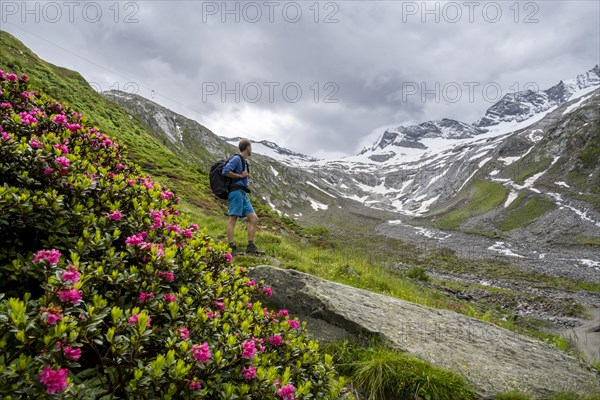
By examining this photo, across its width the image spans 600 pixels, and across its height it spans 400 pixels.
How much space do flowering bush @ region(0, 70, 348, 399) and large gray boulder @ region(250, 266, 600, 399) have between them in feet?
5.96

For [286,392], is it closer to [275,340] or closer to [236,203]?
[275,340]

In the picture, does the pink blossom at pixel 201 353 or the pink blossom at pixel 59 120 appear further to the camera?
the pink blossom at pixel 59 120

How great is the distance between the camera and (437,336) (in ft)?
23.5

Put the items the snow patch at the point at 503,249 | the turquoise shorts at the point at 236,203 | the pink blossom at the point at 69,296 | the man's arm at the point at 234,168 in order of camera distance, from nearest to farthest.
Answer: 1. the pink blossom at the point at 69,296
2. the man's arm at the point at 234,168
3. the turquoise shorts at the point at 236,203
4. the snow patch at the point at 503,249

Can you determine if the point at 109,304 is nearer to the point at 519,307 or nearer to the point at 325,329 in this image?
the point at 325,329

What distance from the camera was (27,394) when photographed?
7.16 ft

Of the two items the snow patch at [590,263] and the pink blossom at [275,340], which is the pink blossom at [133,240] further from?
the snow patch at [590,263]

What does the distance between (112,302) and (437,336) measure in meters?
6.54

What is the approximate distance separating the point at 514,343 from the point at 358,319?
4.18m

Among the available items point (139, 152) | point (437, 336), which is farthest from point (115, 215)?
point (139, 152)

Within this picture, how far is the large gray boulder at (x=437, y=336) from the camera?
6133mm

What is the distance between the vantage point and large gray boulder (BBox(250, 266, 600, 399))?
241 inches

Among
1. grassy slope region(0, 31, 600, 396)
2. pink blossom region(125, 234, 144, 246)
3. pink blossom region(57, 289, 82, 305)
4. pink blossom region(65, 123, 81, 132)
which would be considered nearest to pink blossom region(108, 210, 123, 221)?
pink blossom region(125, 234, 144, 246)

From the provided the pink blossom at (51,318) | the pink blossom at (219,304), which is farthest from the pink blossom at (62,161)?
the pink blossom at (219,304)
